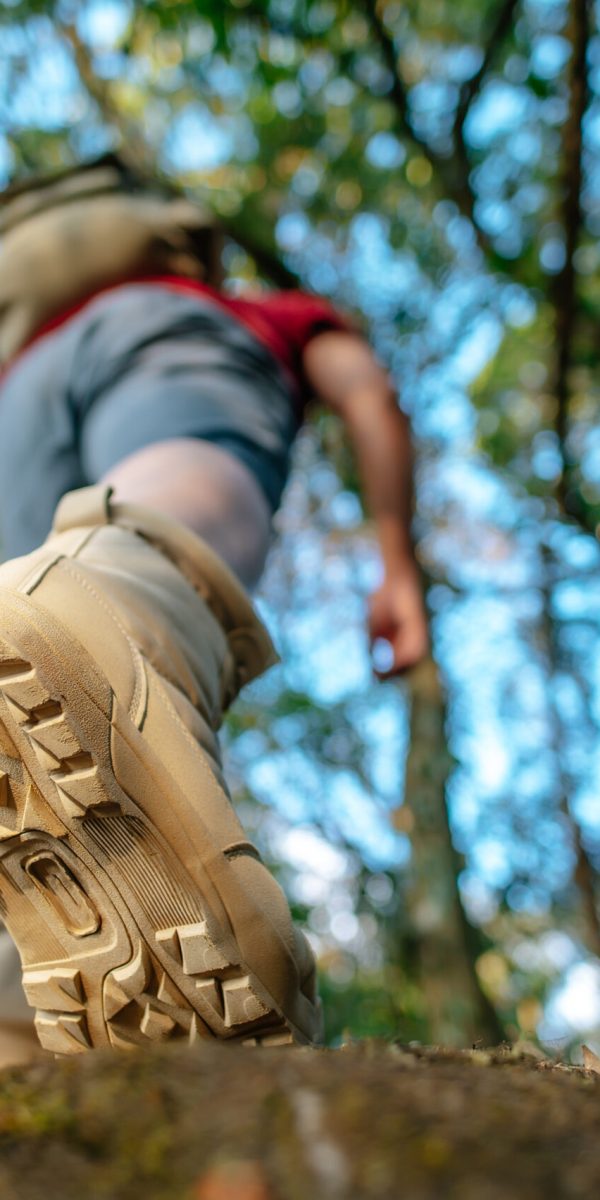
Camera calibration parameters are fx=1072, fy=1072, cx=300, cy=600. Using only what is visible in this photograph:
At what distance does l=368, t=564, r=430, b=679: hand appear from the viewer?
1883mm

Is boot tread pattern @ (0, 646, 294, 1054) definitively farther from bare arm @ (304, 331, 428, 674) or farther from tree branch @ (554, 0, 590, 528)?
tree branch @ (554, 0, 590, 528)

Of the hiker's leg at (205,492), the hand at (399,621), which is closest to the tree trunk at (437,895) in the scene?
the hand at (399,621)

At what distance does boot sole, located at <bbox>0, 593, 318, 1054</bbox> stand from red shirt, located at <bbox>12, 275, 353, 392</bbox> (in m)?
1.19

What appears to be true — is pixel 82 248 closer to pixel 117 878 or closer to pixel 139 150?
pixel 117 878

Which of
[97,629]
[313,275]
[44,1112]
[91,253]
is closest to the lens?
[44,1112]

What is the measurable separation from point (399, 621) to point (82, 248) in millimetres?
902

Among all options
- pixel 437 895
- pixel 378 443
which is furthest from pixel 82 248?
pixel 437 895

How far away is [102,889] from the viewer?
878mm

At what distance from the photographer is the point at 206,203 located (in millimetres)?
4562

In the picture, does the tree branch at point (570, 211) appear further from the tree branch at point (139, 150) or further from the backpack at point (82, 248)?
the backpack at point (82, 248)

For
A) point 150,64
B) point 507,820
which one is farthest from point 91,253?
point 507,820

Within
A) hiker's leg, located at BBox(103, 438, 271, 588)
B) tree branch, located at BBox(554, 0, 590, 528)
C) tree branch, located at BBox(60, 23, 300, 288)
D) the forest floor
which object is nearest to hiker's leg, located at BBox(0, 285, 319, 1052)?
the forest floor

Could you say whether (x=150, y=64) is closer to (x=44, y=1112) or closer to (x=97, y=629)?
(x=97, y=629)

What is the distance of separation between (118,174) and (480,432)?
11.5ft
